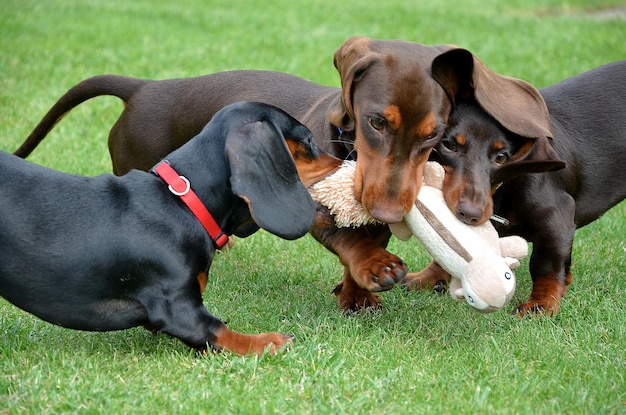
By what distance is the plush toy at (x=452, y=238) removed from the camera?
12.1 ft

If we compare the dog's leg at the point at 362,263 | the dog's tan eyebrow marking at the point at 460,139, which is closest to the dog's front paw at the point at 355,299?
the dog's leg at the point at 362,263

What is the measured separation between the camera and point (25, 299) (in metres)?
3.59

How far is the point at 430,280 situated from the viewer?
16.0ft

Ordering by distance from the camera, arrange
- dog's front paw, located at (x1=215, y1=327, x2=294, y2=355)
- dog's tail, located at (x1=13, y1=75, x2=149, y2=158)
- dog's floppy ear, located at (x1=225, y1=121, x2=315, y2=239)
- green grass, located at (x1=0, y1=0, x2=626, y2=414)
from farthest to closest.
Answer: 1. dog's tail, located at (x1=13, y1=75, x2=149, y2=158)
2. dog's front paw, located at (x1=215, y1=327, x2=294, y2=355)
3. dog's floppy ear, located at (x1=225, y1=121, x2=315, y2=239)
4. green grass, located at (x1=0, y1=0, x2=626, y2=414)

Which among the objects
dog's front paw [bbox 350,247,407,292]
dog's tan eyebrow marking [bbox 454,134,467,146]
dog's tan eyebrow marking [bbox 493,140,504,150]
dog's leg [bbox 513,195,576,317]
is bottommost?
dog's leg [bbox 513,195,576,317]

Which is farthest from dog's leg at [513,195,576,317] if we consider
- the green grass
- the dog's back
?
the dog's back

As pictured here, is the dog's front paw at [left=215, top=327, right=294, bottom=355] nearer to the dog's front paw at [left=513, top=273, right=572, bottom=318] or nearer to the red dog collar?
the red dog collar

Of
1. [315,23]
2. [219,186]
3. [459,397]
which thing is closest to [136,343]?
[219,186]

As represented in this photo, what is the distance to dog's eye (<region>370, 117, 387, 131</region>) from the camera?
380 centimetres

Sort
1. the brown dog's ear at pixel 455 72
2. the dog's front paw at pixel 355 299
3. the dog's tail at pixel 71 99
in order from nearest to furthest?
1. the brown dog's ear at pixel 455 72
2. the dog's front paw at pixel 355 299
3. the dog's tail at pixel 71 99

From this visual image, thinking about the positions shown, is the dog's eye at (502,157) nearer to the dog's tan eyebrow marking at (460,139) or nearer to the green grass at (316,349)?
the dog's tan eyebrow marking at (460,139)

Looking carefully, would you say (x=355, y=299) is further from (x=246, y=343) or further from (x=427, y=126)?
(x=427, y=126)

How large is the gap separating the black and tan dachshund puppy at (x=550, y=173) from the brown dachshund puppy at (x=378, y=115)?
0.54 feet

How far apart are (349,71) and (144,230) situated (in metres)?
1.20
